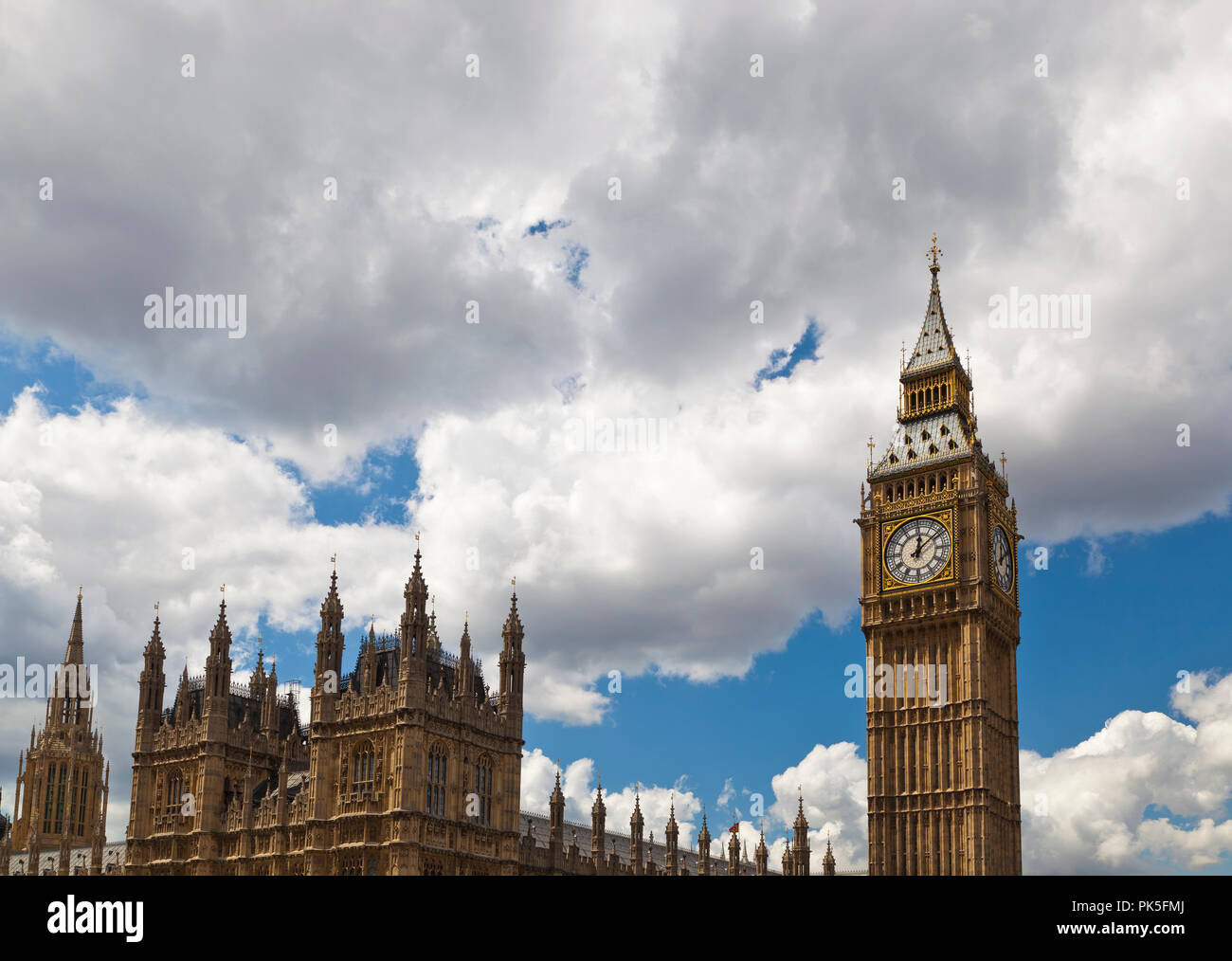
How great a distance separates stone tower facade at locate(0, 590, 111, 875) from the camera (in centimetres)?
17212

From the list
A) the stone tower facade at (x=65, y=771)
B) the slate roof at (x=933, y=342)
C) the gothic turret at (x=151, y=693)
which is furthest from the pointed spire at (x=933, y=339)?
the stone tower facade at (x=65, y=771)

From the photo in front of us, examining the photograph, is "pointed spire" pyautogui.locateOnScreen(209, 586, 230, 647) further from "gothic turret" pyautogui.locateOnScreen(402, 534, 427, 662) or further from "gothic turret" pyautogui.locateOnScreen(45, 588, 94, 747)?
"gothic turret" pyautogui.locateOnScreen(45, 588, 94, 747)

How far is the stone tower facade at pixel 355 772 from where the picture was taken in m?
74.1

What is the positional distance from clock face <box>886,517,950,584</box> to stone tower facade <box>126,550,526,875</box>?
146 feet

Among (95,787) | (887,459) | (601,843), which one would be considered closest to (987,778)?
(887,459)

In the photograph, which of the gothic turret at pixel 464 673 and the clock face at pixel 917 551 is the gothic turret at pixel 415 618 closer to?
the gothic turret at pixel 464 673

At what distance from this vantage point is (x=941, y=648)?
111m

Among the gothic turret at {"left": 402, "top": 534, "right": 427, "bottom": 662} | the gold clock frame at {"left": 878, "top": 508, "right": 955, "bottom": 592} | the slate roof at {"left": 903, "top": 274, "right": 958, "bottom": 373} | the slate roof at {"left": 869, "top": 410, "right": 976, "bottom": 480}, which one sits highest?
the slate roof at {"left": 903, "top": 274, "right": 958, "bottom": 373}

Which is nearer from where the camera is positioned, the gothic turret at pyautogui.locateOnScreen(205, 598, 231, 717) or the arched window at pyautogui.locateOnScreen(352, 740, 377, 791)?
the arched window at pyautogui.locateOnScreen(352, 740, 377, 791)

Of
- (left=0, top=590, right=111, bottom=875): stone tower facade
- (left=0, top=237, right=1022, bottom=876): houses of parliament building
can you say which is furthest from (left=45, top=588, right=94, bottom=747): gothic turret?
(left=0, top=237, right=1022, bottom=876): houses of parliament building

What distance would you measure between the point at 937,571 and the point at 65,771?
122m

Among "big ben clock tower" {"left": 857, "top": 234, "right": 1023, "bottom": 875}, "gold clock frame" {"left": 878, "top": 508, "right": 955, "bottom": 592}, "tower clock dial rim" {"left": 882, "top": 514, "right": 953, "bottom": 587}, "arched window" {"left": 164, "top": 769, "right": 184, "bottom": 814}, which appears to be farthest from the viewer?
"tower clock dial rim" {"left": 882, "top": 514, "right": 953, "bottom": 587}
